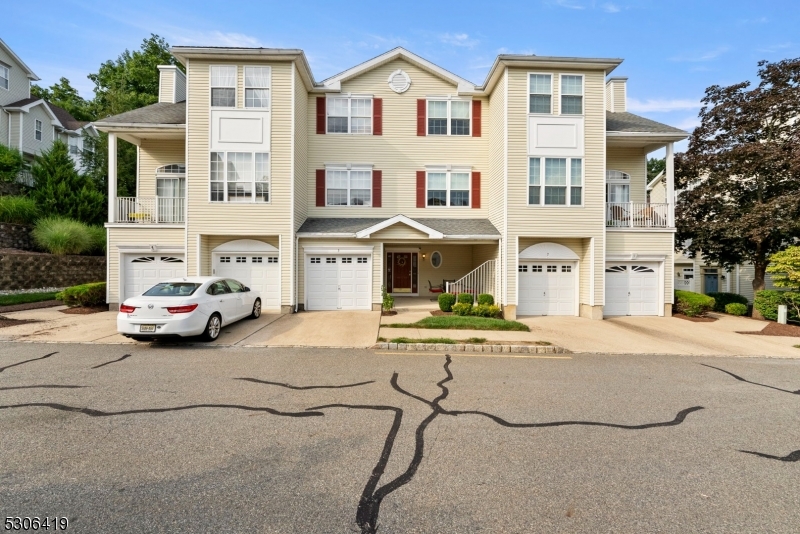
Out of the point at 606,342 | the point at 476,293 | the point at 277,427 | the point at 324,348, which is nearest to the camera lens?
the point at 277,427

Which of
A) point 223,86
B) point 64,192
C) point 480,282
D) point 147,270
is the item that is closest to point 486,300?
point 480,282

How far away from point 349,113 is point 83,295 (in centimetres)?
1191

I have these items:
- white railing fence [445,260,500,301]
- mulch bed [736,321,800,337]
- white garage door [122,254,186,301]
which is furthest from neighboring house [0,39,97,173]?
mulch bed [736,321,800,337]

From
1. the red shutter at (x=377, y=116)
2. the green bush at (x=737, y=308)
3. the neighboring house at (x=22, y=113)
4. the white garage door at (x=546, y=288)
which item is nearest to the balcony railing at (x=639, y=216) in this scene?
the white garage door at (x=546, y=288)

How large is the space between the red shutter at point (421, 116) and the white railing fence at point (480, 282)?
20.2 ft

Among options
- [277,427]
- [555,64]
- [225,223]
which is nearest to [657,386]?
[277,427]

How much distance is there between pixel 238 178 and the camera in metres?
14.3

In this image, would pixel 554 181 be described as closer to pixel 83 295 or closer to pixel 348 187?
pixel 348 187

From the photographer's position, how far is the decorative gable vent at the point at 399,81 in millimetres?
16469

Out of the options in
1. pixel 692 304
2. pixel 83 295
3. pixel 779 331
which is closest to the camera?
pixel 779 331

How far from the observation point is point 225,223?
14188 mm

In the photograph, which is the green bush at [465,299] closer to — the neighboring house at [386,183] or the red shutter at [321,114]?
the neighboring house at [386,183]

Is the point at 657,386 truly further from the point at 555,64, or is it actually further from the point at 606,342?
the point at 555,64

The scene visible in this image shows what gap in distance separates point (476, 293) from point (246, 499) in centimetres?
1347
